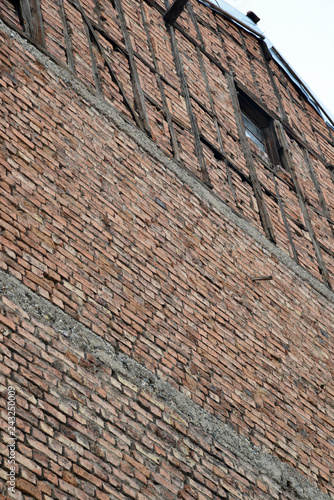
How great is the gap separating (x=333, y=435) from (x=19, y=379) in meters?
4.26

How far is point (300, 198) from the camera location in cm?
1156

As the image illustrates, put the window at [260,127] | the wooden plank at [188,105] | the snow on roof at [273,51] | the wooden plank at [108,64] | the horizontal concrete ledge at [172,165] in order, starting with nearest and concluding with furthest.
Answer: the horizontal concrete ledge at [172,165], the wooden plank at [108,64], the wooden plank at [188,105], the window at [260,127], the snow on roof at [273,51]

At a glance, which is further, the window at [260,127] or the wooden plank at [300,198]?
the window at [260,127]

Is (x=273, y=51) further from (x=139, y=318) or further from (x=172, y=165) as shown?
(x=139, y=318)

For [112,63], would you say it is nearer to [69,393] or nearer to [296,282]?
[296,282]

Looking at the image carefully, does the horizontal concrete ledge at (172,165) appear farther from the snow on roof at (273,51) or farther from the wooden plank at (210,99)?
the snow on roof at (273,51)

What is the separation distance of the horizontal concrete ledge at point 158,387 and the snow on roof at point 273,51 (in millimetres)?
8251

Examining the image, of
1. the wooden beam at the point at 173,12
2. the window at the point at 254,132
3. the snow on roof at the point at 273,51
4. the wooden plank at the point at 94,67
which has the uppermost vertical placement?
the snow on roof at the point at 273,51

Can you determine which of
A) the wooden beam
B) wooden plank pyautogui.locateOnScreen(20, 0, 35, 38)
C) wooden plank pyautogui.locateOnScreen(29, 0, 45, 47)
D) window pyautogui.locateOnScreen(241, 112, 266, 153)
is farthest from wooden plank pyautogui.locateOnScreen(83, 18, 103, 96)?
window pyautogui.locateOnScreen(241, 112, 266, 153)

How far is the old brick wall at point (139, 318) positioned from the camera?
586 cm

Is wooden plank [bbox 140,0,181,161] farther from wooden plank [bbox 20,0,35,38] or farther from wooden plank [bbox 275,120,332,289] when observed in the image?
wooden plank [bbox 275,120,332,289]

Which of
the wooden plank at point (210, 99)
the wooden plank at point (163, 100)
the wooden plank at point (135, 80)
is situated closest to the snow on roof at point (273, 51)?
the wooden plank at point (210, 99)

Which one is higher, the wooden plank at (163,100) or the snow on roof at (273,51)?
the snow on roof at (273,51)

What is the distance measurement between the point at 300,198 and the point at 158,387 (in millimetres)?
5670
